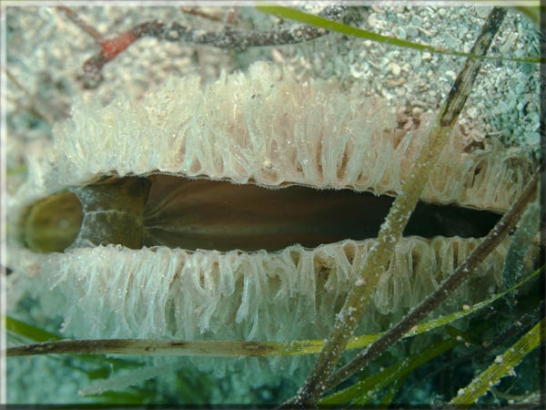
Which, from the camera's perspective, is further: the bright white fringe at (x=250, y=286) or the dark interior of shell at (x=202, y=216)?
the dark interior of shell at (x=202, y=216)

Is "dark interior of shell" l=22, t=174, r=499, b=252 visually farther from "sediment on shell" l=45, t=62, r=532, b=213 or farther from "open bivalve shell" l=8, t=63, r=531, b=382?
"sediment on shell" l=45, t=62, r=532, b=213

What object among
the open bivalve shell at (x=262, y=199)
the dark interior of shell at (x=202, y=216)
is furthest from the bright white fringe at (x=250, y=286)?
the dark interior of shell at (x=202, y=216)

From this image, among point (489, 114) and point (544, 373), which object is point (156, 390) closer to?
point (544, 373)

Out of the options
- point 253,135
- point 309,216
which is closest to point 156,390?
point 309,216

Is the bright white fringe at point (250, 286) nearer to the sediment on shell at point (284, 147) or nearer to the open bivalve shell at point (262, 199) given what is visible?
→ the open bivalve shell at point (262, 199)

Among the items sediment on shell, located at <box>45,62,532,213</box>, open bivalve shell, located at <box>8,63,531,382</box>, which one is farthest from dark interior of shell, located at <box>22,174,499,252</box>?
sediment on shell, located at <box>45,62,532,213</box>

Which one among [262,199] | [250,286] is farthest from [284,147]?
[250,286]

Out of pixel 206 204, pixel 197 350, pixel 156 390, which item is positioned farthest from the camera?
pixel 156 390
